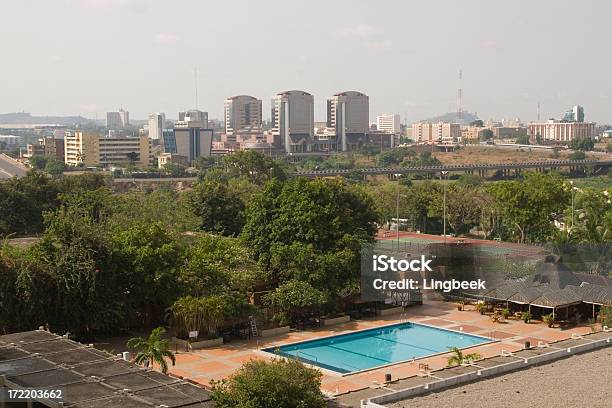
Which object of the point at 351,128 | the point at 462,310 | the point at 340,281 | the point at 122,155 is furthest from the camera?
the point at 351,128

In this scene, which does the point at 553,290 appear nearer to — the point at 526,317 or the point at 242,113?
the point at 526,317

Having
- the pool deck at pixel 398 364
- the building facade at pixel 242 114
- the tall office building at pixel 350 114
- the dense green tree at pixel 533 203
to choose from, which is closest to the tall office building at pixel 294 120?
the tall office building at pixel 350 114

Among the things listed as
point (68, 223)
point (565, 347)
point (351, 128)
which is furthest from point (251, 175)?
point (351, 128)

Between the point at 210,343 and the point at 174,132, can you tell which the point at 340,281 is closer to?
the point at 210,343

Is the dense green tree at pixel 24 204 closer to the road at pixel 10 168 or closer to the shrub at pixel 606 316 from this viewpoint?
the shrub at pixel 606 316

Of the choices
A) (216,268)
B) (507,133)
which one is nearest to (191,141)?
(507,133)

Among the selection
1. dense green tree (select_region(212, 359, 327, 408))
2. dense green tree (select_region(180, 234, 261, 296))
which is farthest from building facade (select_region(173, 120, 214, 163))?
dense green tree (select_region(212, 359, 327, 408))
